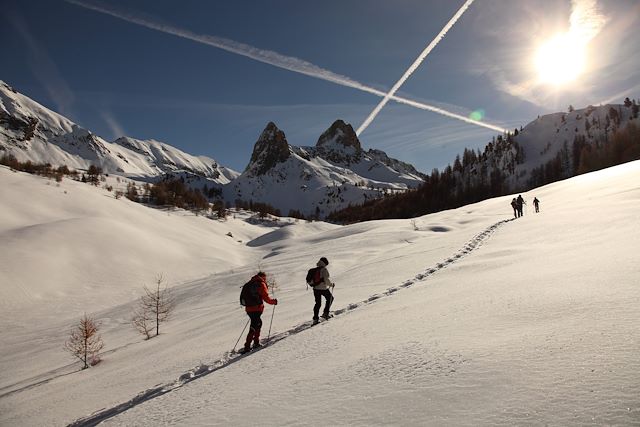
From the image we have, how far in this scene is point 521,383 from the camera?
12.5 feet

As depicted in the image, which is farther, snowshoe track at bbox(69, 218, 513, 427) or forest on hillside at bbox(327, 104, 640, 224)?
forest on hillside at bbox(327, 104, 640, 224)

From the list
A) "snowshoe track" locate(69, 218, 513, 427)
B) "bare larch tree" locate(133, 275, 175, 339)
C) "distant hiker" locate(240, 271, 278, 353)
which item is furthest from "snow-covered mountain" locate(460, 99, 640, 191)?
"distant hiker" locate(240, 271, 278, 353)

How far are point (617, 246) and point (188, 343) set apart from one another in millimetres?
13234

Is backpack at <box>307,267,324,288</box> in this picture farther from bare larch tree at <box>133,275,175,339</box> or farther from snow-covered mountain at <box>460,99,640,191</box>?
snow-covered mountain at <box>460,99,640,191</box>

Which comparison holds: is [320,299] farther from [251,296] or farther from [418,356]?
[418,356]

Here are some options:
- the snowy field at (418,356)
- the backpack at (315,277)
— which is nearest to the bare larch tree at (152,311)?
the snowy field at (418,356)

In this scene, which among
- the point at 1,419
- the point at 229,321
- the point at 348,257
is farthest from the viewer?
the point at 348,257

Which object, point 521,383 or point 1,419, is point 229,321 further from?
point 521,383

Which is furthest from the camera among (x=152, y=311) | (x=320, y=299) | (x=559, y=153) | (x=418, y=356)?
(x=559, y=153)

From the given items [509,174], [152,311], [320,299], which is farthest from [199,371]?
[509,174]

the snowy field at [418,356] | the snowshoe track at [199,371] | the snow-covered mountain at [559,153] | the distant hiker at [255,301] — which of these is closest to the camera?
the snowy field at [418,356]

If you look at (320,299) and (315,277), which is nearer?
(320,299)

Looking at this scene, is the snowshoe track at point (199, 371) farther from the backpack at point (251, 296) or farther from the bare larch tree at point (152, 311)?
the bare larch tree at point (152, 311)

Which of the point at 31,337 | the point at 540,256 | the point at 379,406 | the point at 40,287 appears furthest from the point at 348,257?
the point at 40,287
